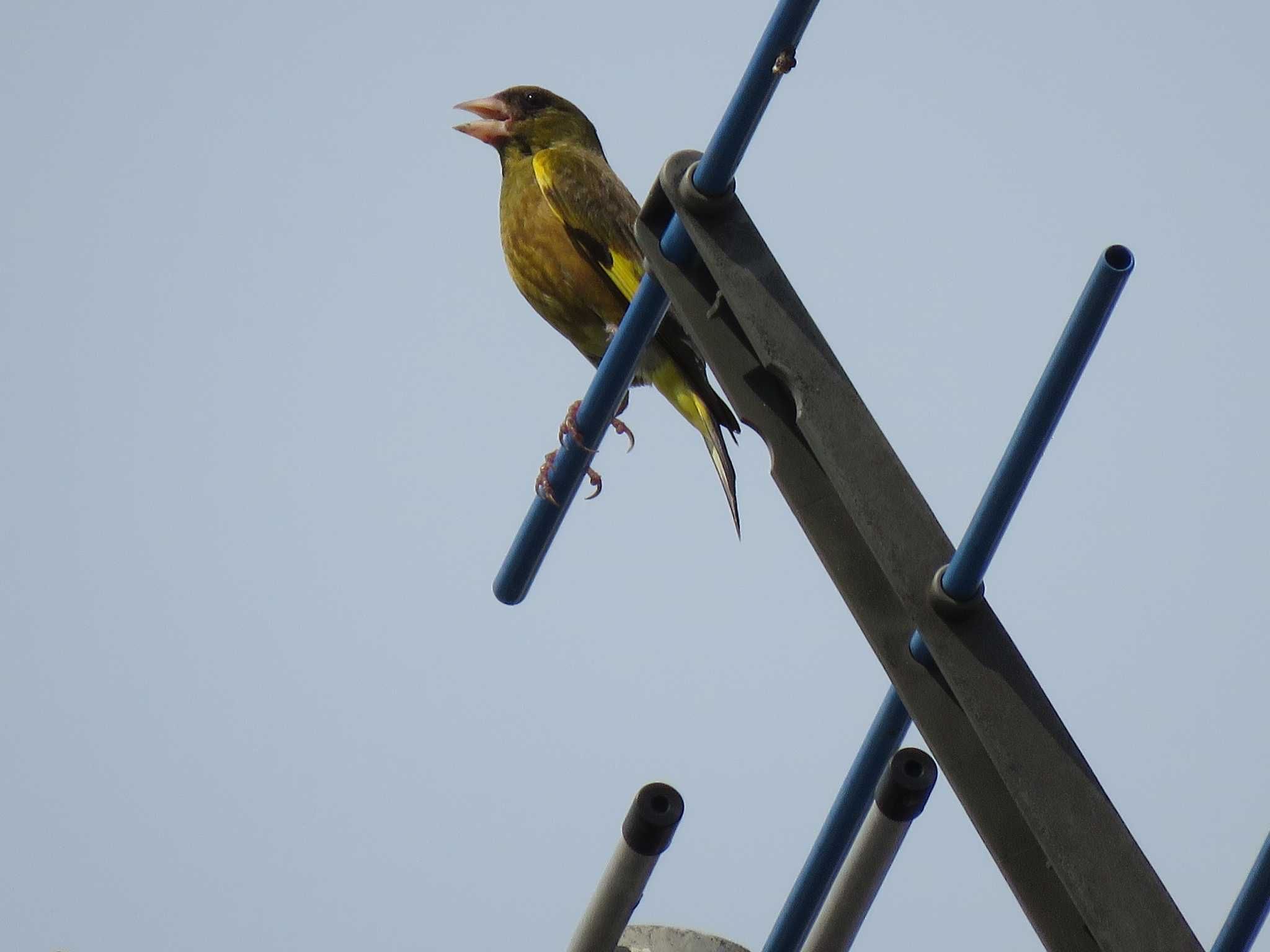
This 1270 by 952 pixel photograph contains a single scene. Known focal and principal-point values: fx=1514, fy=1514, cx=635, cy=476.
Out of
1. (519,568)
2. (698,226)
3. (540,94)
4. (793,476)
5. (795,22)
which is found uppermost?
(540,94)

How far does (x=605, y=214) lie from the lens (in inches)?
175

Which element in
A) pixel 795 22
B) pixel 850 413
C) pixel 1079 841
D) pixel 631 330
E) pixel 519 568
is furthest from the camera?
pixel 519 568

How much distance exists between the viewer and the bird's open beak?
16.8 feet

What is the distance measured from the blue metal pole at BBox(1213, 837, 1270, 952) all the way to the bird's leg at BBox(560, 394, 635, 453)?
3.83 feet

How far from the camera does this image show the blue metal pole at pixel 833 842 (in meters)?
2.00

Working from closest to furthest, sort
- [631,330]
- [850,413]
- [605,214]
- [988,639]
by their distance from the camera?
1. [988,639]
2. [850,413]
3. [631,330]
4. [605,214]

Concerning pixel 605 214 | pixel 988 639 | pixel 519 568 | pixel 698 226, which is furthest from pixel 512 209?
pixel 988 639

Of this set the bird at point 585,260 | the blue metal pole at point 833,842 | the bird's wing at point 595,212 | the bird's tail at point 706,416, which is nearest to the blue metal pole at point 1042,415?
the blue metal pole at point 833,842

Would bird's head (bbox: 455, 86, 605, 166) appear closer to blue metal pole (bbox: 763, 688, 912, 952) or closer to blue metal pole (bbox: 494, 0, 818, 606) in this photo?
blue metal pole (bbox: 494, 0, 818, 606)

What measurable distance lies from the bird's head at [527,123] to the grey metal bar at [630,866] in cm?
344

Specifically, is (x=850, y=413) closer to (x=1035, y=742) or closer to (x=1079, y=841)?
(x=1035, y=742)

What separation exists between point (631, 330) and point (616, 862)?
794mm

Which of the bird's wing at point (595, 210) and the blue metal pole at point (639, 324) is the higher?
the bird's wing at point (595, 210)

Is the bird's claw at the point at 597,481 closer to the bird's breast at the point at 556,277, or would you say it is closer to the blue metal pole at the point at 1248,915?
the bird's breast at the point at 556,277
